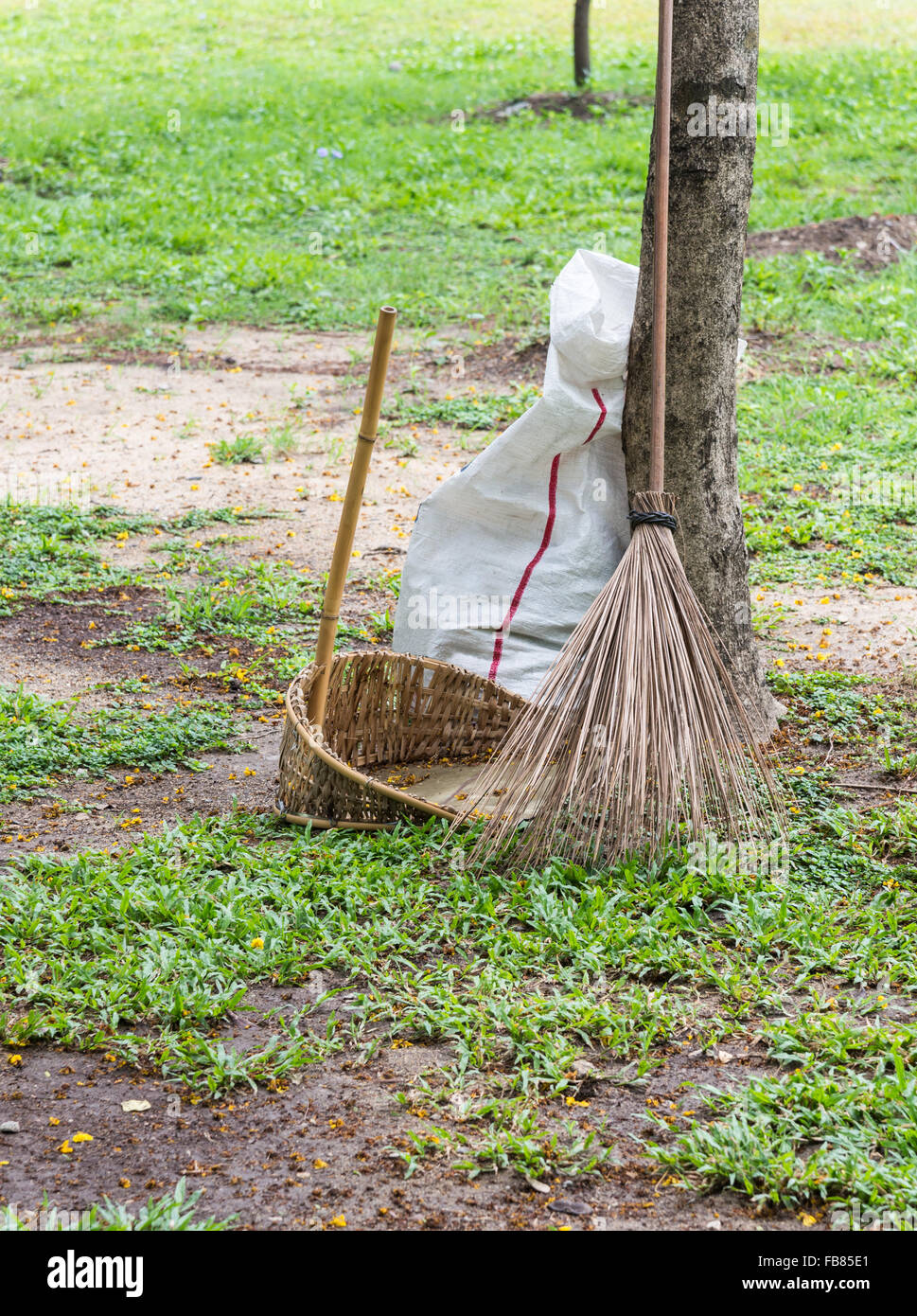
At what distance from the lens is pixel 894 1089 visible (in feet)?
6.81

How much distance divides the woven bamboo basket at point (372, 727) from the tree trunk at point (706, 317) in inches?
26.6

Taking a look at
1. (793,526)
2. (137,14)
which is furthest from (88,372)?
(137,14)

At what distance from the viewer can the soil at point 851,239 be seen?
8375mm

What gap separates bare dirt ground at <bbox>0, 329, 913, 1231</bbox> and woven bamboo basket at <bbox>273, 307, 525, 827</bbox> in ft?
0.91

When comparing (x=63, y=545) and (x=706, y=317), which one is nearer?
(x=706, y=317)

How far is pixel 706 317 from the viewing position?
3238 millimetres

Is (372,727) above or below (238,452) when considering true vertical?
below

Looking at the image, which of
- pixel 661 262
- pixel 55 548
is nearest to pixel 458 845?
pixel 661 262

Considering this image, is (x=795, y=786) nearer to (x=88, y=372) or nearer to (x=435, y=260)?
(x=88, y=372)

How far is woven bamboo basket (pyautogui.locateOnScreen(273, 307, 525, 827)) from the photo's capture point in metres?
2.92

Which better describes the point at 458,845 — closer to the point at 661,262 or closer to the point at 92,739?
the point at 92,739

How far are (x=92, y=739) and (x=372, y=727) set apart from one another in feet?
2.68

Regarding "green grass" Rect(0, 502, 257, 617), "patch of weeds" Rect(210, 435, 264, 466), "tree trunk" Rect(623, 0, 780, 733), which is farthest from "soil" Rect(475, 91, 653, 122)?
"tree trunk" Rect(623, 0, 780, 733)

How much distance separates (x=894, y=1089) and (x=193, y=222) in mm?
8883
